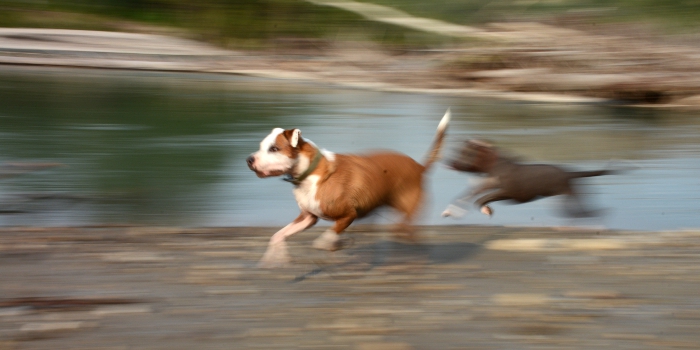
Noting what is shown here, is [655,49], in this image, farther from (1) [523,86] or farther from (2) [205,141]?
(2) [205,141]

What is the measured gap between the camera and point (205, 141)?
1330 cm

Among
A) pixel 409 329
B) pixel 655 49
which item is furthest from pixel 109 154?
pixel 655 49

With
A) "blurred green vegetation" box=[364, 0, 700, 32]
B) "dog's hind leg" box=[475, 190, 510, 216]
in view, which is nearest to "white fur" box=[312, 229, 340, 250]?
"dog's hind leg" box=[475, 190, 510, 216]

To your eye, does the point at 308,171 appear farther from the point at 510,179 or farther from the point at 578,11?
the point at 578,11

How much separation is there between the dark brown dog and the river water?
31 cm

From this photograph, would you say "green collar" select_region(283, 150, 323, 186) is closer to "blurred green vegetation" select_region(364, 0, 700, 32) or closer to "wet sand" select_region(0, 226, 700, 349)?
"wet sand" select_region(0, 226, 700, 349)

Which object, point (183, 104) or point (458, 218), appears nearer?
point (458, 218)

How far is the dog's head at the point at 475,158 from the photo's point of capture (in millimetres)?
8430

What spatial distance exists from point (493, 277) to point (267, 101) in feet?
41.6

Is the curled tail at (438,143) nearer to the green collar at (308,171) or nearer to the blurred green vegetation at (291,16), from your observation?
the green collar at (308,171)

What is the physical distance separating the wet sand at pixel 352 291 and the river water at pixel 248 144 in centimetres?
61

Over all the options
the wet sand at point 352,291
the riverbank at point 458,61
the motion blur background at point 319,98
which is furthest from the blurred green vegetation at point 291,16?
the wet sand at point 352,291

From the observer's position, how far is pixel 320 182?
6.32 m

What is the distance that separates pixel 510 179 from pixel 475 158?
0.41 metres
